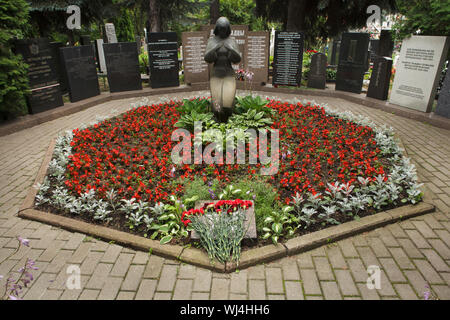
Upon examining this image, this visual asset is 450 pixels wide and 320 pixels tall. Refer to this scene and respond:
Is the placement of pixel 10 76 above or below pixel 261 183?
above

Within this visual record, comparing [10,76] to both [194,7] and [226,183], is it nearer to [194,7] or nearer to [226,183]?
[226,183]

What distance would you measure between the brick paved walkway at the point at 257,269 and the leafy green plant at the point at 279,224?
0.35m

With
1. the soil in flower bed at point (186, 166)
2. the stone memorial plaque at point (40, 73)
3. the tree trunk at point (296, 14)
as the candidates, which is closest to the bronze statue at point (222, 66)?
the soil in flower bed at point (186, 166)

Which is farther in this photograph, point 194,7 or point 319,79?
point 194,7

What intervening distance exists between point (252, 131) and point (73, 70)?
23.0 feet

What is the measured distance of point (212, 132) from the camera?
627cm

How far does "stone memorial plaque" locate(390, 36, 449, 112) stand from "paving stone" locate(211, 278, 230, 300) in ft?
28.0

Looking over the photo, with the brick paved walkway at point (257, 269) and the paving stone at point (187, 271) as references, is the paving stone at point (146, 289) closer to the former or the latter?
the brick paved walkway at point (257, 269)

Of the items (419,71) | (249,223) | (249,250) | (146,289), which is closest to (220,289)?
(249,250)

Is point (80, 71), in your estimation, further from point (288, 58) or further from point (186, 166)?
point (288, 58)

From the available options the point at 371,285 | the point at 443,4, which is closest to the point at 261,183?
the point at 371,285

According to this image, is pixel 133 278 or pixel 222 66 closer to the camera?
pixel 133 278

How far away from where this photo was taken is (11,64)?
779cm

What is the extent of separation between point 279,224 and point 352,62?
9.66 meters
